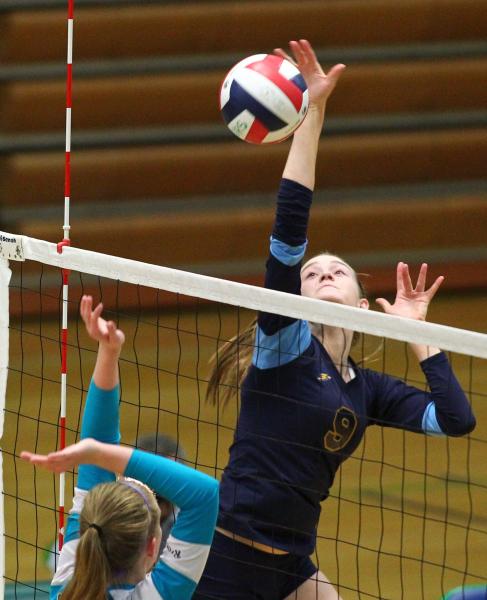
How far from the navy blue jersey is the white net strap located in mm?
85

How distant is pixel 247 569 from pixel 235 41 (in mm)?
6111

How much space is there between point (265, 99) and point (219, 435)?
324cm

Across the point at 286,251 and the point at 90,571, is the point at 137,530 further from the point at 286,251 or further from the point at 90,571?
the point at 286,251

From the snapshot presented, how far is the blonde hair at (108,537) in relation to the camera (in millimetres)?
2678

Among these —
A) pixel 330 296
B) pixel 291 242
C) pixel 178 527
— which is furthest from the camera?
pixel 330 296

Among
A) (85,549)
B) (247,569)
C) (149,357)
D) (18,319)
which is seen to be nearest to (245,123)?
(247,569)

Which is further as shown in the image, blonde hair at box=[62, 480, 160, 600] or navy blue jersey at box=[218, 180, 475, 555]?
navy blue jersey at box=[218, 180, 475, 555]

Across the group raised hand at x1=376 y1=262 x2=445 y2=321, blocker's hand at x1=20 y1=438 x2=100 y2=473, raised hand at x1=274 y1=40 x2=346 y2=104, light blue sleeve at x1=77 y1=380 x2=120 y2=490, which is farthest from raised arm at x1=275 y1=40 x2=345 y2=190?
blocker's hand at x1=20 y1=438 x2=100 y2=473

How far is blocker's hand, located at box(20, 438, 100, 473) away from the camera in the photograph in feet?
8.41

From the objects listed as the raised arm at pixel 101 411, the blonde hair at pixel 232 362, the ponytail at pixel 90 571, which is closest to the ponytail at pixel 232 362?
the blonde hair at pixel 232 362

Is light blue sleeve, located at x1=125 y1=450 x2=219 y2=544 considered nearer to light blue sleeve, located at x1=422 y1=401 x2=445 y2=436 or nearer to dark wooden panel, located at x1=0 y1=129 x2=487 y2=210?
light blue sleeve, located at x1=422 y1=401 x2=445 y2=436

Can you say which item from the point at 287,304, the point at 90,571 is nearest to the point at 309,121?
the point at 287,304

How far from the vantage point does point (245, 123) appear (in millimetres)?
3791

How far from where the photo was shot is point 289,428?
3.47m
